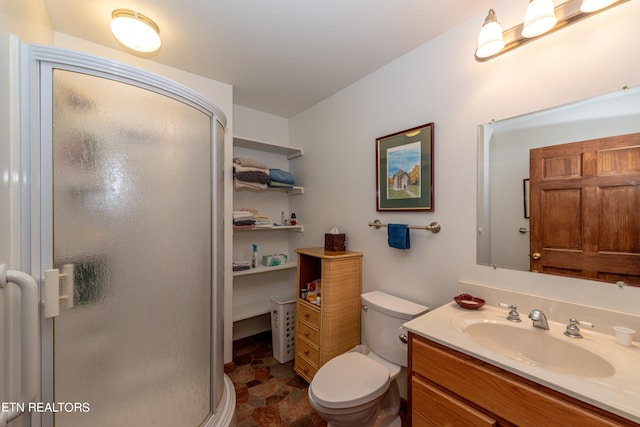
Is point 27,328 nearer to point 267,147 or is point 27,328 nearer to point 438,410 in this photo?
point 438,410

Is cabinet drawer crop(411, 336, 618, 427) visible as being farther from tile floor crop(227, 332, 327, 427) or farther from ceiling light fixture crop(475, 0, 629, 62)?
ceiling light fixture crop(475, 0, 629, 62)

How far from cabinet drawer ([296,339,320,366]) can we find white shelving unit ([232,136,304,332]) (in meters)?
0.57

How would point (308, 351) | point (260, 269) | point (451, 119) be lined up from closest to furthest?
point (451, 119), point (308, 351), point (260, 269)

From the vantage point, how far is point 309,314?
6.30ft

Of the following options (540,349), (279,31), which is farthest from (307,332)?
(279,31)

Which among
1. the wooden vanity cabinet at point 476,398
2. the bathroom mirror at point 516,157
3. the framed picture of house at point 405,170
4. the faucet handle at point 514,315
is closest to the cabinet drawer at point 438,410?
the wooden vanity cabinet at point 476,398

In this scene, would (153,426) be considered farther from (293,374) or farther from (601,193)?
(601,193)

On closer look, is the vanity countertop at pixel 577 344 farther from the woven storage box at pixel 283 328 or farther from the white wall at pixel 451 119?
the woven storage box at pixel 283 328

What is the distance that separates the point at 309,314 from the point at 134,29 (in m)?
2.08

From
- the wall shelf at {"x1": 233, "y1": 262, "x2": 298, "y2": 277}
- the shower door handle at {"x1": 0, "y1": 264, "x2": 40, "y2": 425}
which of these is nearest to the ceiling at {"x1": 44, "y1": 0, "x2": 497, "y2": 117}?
the shower door handle at {"x1": 0, "y1": 264, "x2": 40, "y2": 425}

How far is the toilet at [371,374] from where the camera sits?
4.02 feet

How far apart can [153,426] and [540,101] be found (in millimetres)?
2283

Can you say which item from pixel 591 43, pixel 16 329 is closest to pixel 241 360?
pixel 16 329

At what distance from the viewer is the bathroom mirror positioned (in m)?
1.01
